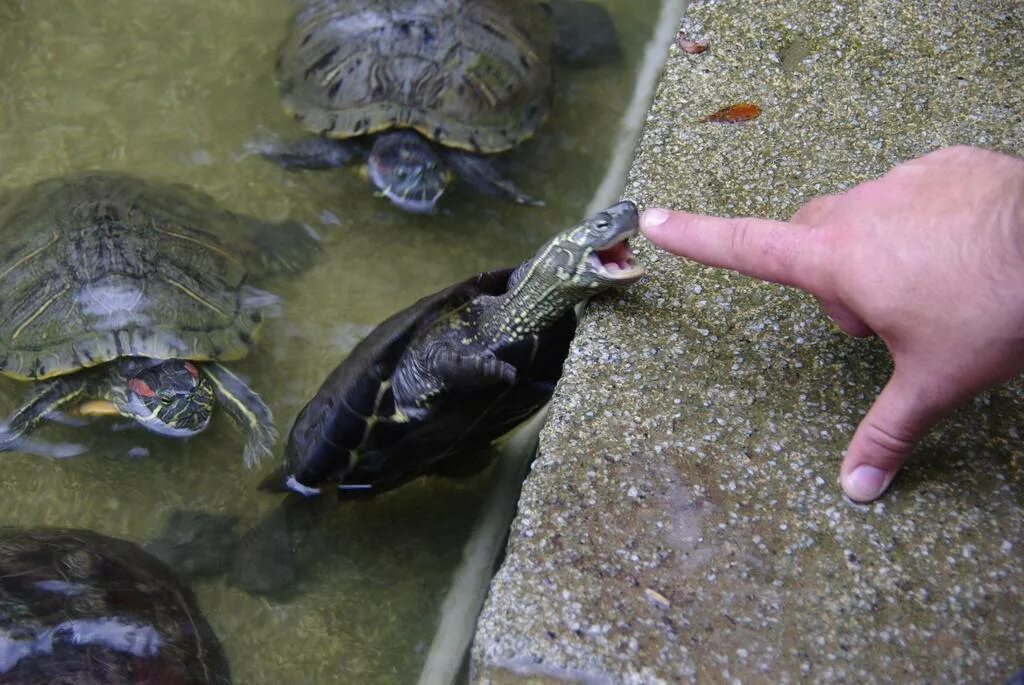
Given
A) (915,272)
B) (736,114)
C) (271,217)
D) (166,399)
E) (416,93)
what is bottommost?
(166,399)

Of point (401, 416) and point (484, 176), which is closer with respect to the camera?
point (401, 416)

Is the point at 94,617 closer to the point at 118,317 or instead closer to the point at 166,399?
the point at 166,399

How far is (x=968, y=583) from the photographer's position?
5.32 feet

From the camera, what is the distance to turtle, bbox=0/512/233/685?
1.96 m

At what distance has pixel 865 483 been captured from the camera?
1.69 meters

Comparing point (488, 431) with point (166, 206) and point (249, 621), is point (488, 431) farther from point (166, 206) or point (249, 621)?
point (166, 206)

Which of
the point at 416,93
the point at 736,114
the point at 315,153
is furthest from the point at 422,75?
the point at 736,114

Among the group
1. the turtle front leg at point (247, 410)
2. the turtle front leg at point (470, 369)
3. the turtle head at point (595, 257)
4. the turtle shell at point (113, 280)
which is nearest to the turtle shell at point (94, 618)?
the turtle front leg at point (247, 410)

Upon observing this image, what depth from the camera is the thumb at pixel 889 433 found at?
1.50 metres

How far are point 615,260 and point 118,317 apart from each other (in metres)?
1.72

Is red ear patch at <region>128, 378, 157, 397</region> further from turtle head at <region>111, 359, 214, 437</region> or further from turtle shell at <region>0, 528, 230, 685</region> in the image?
turtle shell at <region>0, 528, 230, 685</region>

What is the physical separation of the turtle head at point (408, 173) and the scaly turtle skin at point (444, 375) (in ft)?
3.62

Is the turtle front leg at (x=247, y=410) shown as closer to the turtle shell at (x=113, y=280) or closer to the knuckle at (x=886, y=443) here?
the turtle shell at (x=113, y=280)

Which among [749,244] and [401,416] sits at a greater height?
[749,244]
